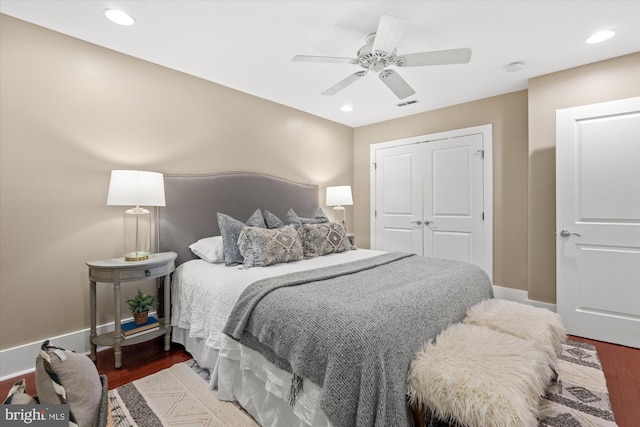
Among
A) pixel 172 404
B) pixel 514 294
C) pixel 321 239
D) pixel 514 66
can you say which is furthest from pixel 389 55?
pixel 514 294

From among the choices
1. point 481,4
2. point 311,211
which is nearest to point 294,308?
point 481,4

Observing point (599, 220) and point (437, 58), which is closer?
point (437, 58)

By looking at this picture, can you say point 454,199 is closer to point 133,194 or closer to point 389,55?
point 389,55

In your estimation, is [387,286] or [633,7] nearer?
[387,286]

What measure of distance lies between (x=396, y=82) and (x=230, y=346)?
2352 millimetres

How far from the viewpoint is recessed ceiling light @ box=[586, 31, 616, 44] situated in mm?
2352

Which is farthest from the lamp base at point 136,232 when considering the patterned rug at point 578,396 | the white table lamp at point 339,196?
the patterned rug at point 578,396

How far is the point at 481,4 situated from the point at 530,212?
2.23 meters

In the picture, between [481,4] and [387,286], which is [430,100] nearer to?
[481,4]

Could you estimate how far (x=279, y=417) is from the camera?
1.56 m

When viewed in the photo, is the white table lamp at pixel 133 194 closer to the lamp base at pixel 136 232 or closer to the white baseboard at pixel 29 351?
the lamp base at pixel 136 232

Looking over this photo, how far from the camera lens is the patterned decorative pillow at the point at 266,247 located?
2.48m

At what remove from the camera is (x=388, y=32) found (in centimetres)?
203

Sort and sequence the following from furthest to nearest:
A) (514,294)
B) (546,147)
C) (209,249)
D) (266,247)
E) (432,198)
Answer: (432,198) < (514,294) < (546,147) < (209,249) < (266,247)
